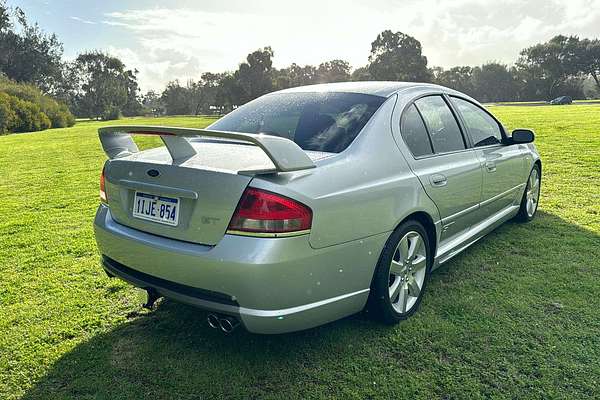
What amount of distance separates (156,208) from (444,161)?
197 cm

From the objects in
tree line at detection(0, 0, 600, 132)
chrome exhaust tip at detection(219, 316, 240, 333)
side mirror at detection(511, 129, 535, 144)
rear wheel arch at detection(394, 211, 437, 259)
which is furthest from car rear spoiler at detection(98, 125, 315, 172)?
tree line at detection(0, 0, 600, 132)

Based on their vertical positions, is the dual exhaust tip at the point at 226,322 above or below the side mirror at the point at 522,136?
below

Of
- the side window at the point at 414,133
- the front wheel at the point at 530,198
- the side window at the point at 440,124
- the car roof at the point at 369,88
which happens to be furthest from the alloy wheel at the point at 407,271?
the front wheel at the point at 530,198

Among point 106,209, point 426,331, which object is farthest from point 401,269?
point 106,209

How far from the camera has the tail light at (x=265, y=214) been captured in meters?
2.07

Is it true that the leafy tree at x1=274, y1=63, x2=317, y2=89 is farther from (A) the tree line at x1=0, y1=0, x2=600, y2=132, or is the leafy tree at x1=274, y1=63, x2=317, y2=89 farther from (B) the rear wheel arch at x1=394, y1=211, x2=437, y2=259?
(B) the rear wheel arch at x1=394, y1=211, x2=437, y2=259

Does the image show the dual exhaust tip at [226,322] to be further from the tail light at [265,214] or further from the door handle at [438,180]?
the door handle at [438,180]

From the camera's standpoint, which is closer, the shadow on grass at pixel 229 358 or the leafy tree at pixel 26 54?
the shadow on grass at pixel 229 358

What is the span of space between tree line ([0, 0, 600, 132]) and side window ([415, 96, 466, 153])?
57.1 meters

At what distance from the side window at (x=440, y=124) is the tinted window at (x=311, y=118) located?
0.49 m

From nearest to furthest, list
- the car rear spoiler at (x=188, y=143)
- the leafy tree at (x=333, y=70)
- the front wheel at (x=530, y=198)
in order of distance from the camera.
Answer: the car rear spoiler at (x=188, y=143)
the front wheel at (x=530, y=198)
the leafy tree at (x=333, y=70)

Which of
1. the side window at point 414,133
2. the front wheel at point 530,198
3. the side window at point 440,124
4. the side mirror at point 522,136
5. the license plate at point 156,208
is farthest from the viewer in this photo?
the front wheel at point 530,198

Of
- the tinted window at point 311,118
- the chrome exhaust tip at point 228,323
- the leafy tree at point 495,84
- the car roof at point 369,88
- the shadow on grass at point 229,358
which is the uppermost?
the leafy tree at point 495,84

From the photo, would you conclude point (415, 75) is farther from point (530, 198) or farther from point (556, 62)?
point (530, 198)
